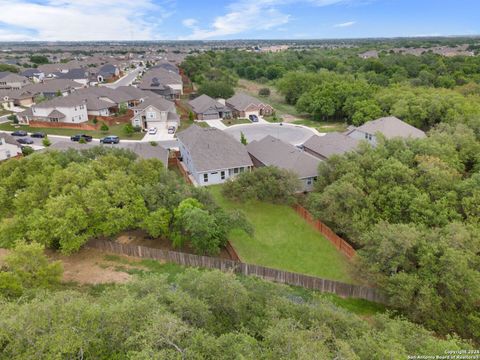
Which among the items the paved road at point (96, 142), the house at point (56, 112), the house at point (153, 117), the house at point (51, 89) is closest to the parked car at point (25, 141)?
the paved road at point (96, 142)

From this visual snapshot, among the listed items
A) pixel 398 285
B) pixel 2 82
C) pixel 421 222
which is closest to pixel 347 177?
pixel 421 222

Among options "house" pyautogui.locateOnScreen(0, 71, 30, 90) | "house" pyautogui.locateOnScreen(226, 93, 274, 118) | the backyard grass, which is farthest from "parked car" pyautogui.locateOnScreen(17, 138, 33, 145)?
"house" pyautogui.locateOnScreen(0, 71, 30, 90)

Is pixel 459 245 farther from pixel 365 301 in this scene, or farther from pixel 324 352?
pixel 324 352

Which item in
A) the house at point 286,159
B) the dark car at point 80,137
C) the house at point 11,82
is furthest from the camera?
the house at point 11,82

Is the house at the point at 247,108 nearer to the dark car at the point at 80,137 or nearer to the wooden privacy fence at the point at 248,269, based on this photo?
the dark car at the point at 80,137

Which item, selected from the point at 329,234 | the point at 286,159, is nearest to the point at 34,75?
the point at 286,159

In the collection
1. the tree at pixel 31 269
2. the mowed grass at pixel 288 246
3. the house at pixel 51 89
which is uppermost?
the house at pixel 51 89

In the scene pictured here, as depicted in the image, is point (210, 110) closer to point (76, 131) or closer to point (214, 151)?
point (76, 131)
